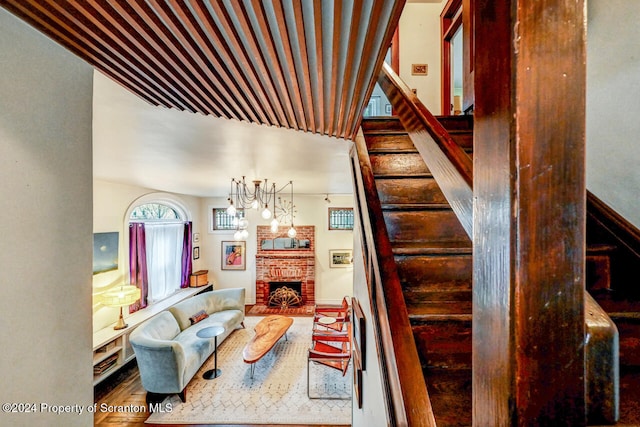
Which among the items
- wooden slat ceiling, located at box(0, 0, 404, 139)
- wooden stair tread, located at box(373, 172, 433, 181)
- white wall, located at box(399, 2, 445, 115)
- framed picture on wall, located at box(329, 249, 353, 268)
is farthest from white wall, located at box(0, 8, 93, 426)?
framed picture on wall, located at box(329, 249, 353, 268)

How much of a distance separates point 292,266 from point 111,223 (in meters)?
4.09

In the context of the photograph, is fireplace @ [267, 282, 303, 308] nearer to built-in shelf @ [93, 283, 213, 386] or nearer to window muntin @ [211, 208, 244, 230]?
window muntin @ [211, 208, 244, 230]

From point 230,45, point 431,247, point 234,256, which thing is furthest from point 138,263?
point 431,247

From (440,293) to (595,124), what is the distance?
4.20 feet

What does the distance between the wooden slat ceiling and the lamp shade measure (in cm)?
380

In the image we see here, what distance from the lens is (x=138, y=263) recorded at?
17.1 feet

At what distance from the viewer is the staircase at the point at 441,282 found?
91cm

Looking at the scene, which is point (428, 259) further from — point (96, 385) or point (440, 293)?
point (96, 385)

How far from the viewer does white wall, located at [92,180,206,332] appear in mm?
4246

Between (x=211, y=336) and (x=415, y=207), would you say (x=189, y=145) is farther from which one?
(x=211, y=336)

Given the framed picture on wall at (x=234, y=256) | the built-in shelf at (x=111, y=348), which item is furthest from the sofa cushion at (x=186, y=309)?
the framed picture on wall at (x=234, y=256)

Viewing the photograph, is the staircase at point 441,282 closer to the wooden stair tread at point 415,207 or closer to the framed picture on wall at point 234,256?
the wooden stair tread at point 415,207

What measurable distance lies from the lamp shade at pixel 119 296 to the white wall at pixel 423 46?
16.9ft

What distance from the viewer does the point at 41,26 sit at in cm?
96
